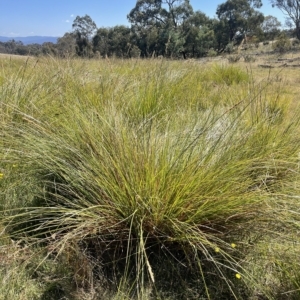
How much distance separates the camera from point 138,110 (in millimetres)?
2141

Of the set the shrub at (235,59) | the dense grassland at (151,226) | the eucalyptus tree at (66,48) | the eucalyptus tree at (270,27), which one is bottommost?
the dense grassland at (151,226)

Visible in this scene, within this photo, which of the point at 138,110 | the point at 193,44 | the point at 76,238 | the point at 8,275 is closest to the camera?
the point at 8,275

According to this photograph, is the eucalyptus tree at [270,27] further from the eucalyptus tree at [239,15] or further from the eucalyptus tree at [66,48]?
the eucalyptus tree at [66,48]

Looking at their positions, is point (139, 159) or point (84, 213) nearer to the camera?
point (84, 213)

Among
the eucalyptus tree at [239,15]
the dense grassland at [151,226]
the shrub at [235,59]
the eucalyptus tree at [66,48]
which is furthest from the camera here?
the eucalyptus tree at [239,15]

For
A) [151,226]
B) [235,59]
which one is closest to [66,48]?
[235,59]

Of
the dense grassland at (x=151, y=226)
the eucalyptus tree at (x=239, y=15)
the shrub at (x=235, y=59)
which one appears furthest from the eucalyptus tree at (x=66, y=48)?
the eucalyptus tree at (x=239, y=15)

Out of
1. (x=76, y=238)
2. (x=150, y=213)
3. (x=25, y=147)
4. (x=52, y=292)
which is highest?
(x=25, y=147)

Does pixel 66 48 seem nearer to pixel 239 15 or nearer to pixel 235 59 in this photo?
pixel 235 59

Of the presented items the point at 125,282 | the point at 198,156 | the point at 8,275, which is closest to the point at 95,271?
the point at 125,282

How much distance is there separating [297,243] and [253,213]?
0.17m

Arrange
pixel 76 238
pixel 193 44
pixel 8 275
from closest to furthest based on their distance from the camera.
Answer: pixel 8 275 → pixel 76 238 → pixel 193 44

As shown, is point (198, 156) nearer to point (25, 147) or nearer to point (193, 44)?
point (25, 147)

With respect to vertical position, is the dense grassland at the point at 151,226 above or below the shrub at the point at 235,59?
below
